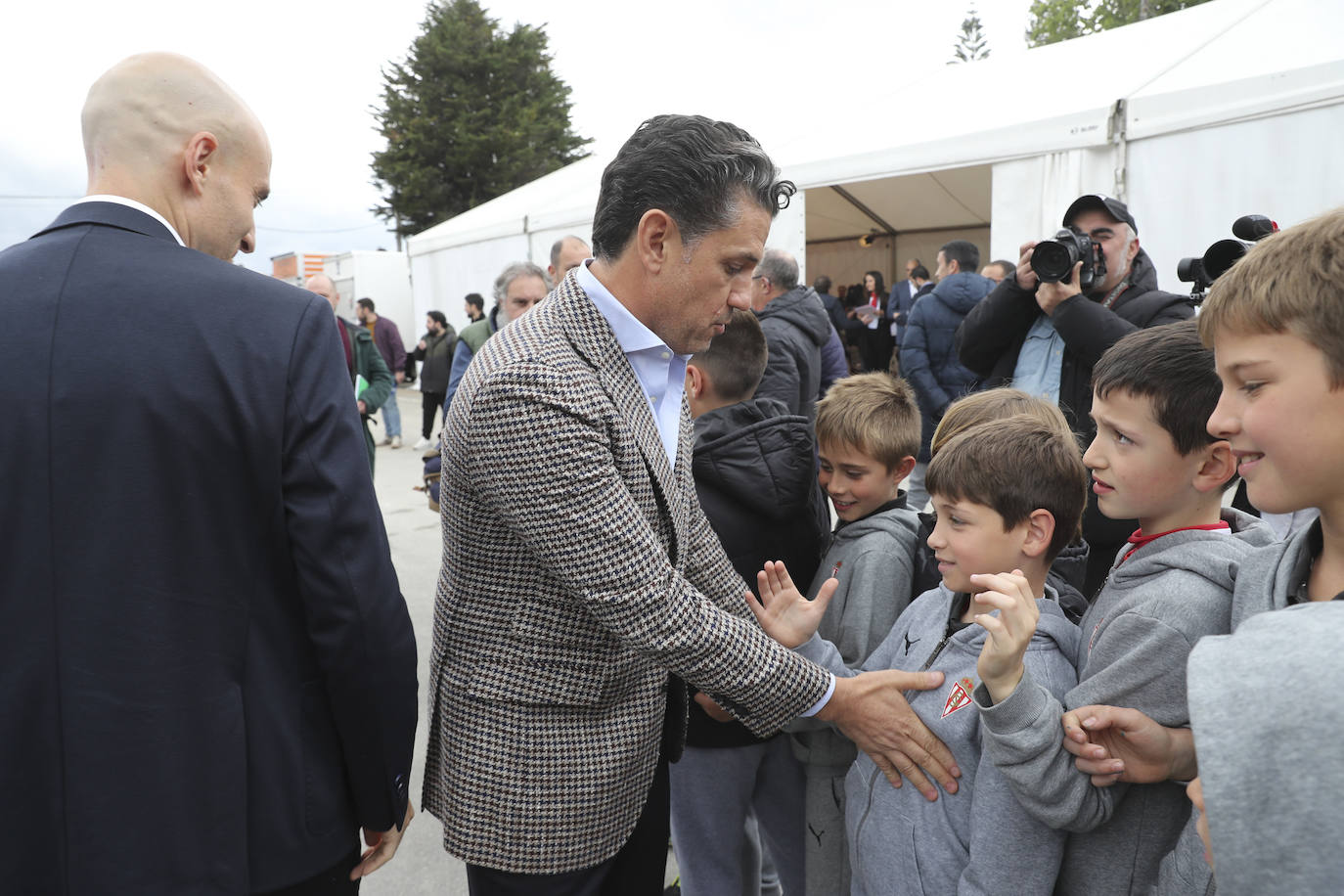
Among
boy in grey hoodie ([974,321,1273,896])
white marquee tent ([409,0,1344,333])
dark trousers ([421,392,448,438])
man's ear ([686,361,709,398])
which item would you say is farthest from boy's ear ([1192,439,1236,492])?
dark trousers ([421,392,448,438])

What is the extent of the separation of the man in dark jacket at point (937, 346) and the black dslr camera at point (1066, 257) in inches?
104

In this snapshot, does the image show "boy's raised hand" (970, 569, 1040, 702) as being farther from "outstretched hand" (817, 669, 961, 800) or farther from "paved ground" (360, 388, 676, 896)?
"paved ground" (360, 388, 676, 896)

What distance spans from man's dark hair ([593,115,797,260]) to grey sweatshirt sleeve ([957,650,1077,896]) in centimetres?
90

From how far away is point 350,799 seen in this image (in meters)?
1.38

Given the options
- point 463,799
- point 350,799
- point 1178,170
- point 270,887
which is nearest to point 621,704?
point 463,799

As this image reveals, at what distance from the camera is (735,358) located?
2.24m

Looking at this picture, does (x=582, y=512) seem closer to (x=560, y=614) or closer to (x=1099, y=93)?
(x=560, y=614)

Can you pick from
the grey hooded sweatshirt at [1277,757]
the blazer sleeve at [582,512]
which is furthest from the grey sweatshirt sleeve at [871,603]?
the grey hooded sweatshirt at [1277,757]

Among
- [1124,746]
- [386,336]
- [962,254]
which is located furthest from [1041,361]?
[386,336]

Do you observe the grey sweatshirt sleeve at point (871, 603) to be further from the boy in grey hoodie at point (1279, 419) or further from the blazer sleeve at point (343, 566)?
the blazer sleeve at point (343, 566)

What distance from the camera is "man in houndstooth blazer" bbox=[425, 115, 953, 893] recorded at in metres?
1.28

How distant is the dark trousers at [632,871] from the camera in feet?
4.80

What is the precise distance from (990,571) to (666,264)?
2.62 feet

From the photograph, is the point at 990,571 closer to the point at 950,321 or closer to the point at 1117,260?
the point at 1117,260
